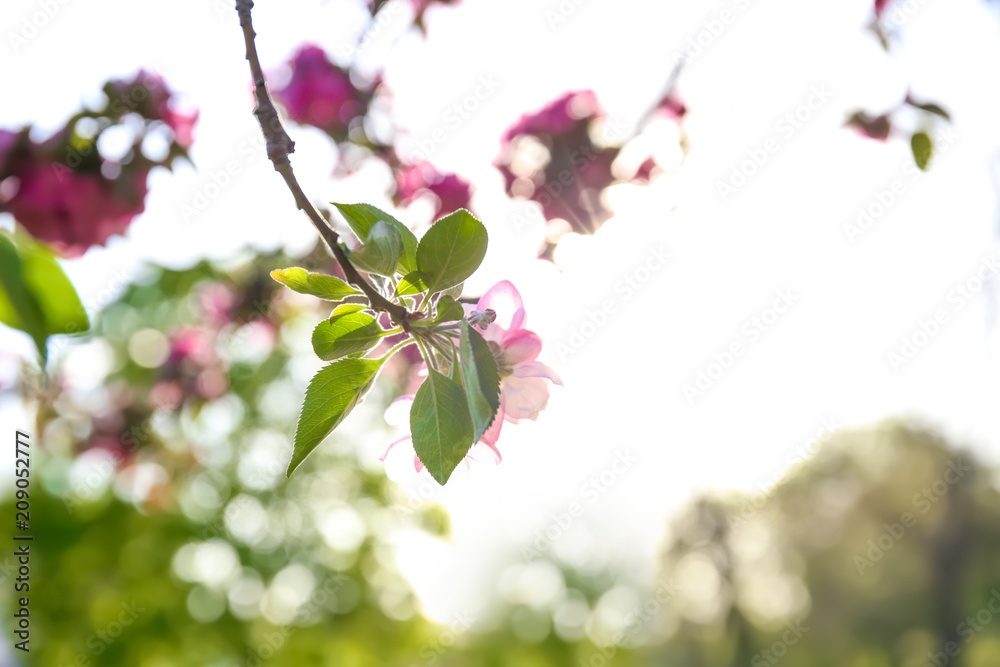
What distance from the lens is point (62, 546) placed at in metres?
4.72

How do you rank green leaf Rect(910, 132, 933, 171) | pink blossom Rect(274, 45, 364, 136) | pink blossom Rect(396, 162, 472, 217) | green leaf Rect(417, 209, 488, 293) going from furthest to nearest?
1. pink blossom Rect(274, 45, 364, 136)
2. pink blossom Rect(396, 162, 472, 217)
3. green leaf Rect(910, 132, 933, 171)
4. green leaf Rect(417, 209, 488, 293)

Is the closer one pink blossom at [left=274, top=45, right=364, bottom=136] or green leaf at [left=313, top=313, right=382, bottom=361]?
green leaf at [left=313, top=313, right=382, bottom=361]

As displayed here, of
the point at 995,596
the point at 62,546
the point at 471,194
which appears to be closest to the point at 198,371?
the point at 471,194

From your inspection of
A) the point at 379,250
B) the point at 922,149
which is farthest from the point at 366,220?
the point at 922,149

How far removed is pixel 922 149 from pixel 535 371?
0.64 metres

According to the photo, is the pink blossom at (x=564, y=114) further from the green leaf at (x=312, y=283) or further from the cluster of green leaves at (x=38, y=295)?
the cluster of green leaves at (x=38, y=295)

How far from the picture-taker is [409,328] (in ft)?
1.37

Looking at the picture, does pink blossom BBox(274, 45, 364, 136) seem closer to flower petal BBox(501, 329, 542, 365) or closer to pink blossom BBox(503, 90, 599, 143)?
pink blossom BBox(503, 90, 599, 143)

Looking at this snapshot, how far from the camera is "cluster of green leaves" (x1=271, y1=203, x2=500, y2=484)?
1.33ft

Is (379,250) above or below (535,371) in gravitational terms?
above

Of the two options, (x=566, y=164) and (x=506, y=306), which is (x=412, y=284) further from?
(x=566, y=164)

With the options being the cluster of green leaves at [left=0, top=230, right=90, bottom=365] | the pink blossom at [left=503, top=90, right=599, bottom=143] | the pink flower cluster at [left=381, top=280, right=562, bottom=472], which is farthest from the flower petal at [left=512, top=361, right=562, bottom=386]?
the pink blossom at [left=503, top=90, right=599, bottom=143]

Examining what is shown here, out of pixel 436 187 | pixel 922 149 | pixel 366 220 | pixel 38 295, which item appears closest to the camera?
pixel 38 295

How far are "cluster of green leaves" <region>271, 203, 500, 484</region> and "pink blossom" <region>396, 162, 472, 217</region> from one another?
840 mm
